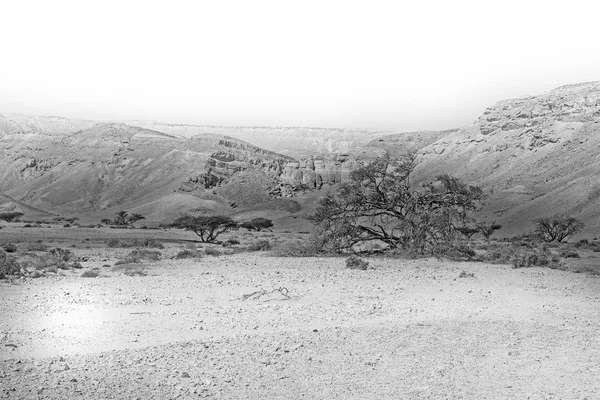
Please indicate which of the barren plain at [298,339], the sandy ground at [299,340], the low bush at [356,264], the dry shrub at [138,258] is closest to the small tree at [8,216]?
the dry shrub at [138,258]

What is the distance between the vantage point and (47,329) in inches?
354

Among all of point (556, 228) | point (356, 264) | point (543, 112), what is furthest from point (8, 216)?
point (543, 112)

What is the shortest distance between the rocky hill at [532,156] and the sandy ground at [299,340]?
157 feet

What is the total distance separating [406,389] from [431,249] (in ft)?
54.0

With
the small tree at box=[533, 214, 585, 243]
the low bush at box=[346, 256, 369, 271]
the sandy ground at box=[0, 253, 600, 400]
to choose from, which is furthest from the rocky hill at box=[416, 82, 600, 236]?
the sandy ground at box=[0, 253, 600, 400]

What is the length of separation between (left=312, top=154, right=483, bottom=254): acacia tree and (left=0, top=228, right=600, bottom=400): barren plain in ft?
24.8

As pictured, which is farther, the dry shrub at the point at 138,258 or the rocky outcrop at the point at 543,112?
the rocky outcrop at the point at 543,112

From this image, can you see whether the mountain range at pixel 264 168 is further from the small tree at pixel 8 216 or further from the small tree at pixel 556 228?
the small tree at pixel 556 228

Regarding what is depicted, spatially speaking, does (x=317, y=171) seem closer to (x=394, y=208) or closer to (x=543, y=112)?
(x=543, y=112)


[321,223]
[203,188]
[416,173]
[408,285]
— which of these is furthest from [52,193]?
[408,285]

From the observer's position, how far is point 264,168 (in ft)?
455

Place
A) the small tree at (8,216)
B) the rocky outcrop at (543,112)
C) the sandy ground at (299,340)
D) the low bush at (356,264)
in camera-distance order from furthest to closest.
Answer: the rocky outcrop at (543,112) < the small tree at (8,216) < the low bush at (356,264) < the sandy ground at (299,340)

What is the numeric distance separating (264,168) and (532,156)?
61.5 meters

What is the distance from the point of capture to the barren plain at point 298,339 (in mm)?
6395
